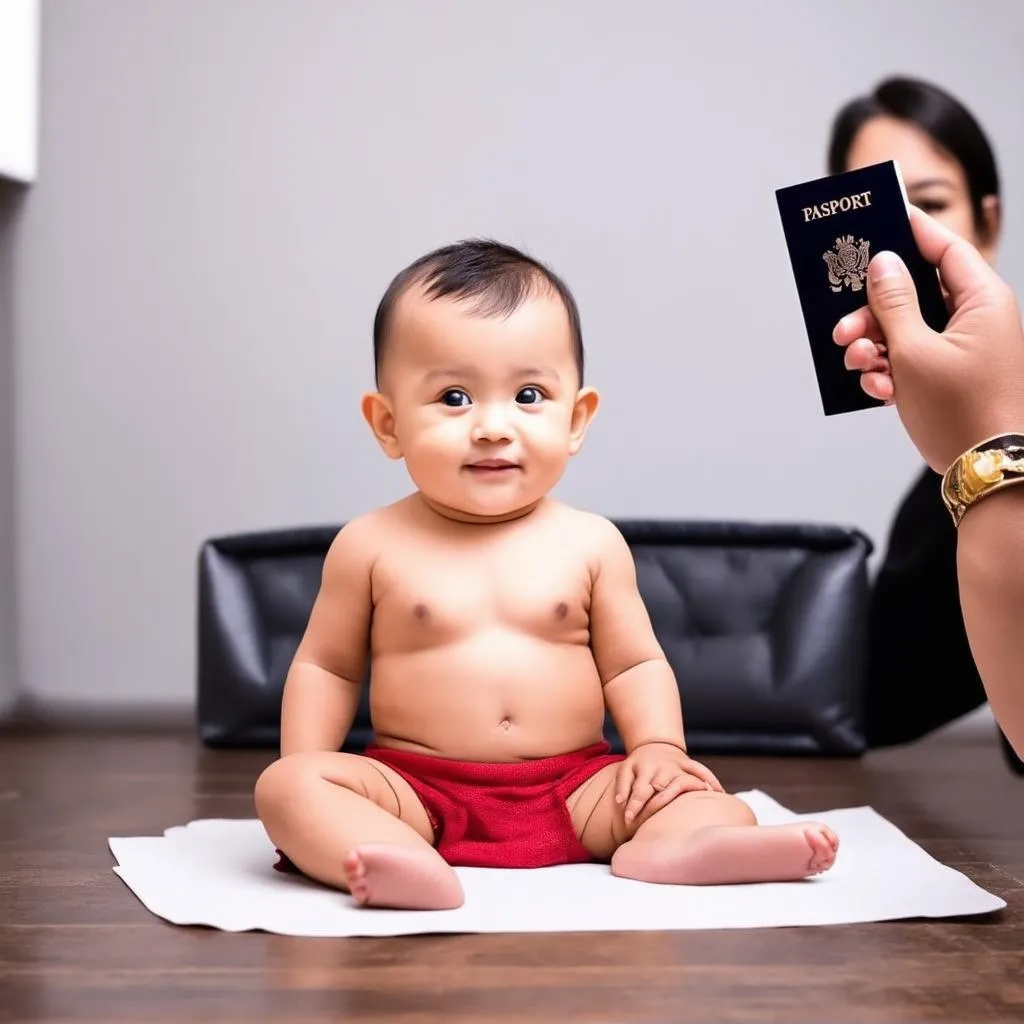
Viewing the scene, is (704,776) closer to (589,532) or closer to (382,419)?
(589,532)

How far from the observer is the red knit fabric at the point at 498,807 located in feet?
3.82

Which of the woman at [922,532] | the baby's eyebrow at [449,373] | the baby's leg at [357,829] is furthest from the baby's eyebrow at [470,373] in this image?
the woman at [922,532]

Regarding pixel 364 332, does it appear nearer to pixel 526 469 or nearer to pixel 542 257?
pixel 542 257

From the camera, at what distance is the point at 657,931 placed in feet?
3.15

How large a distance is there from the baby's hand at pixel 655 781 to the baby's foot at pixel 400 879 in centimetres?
19

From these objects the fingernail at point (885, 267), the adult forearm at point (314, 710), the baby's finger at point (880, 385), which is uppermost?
the fingernail at point (885, 267)

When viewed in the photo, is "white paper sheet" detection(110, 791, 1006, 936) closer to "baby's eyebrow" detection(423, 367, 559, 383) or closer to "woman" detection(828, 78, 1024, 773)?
"baby's eyebrow" detection(423, 367, 559, 383)

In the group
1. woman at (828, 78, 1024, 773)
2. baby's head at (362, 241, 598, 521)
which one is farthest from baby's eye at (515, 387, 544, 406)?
woman at (828, 78, 1024, 773)

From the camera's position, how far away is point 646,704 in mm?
1261

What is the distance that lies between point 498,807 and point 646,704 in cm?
17

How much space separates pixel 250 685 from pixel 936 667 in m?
0.91

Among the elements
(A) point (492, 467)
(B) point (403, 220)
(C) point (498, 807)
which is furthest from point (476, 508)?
(B) point (403, 220)

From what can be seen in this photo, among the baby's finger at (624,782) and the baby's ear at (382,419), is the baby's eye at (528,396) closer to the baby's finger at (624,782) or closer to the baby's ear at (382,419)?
the baby's ear at (382,419)

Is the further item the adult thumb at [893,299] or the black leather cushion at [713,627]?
the black leather cushion at [713,627]
